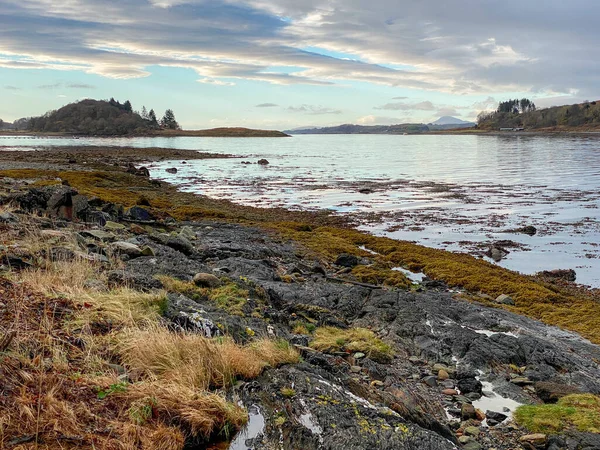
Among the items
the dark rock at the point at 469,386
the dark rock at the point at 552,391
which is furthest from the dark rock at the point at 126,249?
the dark rock at the point at 552,391

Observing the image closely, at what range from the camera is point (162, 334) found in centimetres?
543

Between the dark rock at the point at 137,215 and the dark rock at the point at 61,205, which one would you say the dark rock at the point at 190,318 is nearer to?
the dark rock at the point at 61,205

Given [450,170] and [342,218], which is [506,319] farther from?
[450,170]

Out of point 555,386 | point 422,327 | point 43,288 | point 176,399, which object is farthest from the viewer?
point 422,327

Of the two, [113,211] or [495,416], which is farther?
[113,211]

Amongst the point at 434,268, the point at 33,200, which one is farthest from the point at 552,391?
the point at 33,200

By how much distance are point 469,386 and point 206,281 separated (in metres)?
5.40

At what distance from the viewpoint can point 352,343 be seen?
7977 millimetres

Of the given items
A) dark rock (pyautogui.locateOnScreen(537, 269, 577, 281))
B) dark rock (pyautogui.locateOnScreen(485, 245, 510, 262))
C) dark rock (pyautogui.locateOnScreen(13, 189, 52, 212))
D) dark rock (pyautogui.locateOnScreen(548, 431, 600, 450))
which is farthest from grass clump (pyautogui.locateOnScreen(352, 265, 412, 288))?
dark rock (pyautogui.locateOnScreen(13, 189, 52, 212))

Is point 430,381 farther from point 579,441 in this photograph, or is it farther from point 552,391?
point 579,441

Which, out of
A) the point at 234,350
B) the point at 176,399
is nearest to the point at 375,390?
the point at 234,350

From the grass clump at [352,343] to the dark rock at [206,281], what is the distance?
2.42 meters

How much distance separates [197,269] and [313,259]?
251 inches

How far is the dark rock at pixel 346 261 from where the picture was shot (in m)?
16.4
